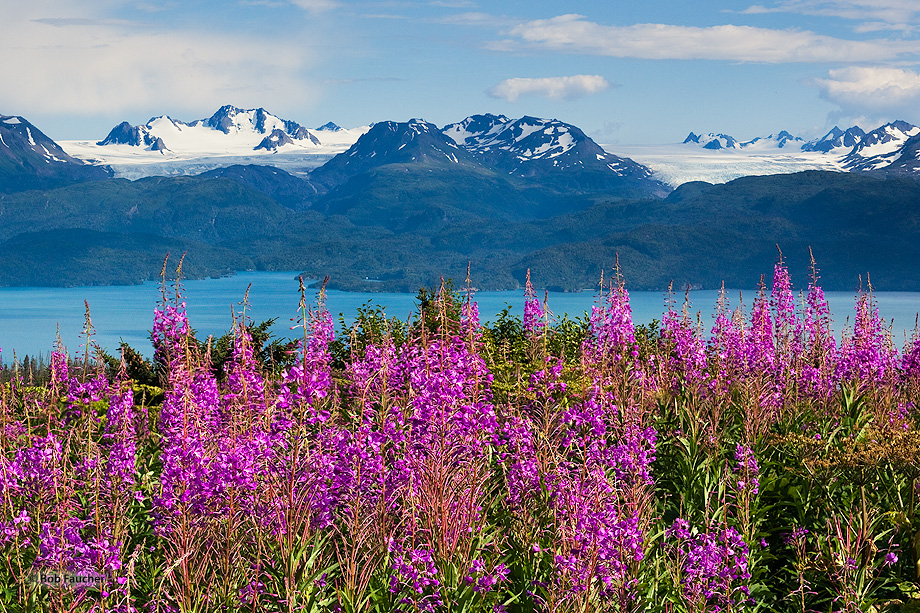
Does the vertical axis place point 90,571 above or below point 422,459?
below

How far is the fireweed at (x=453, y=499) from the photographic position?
20.0 feet

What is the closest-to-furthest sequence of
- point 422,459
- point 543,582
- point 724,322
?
point 543,582 < point 422,459 < point 724,322

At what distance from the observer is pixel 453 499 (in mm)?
6523

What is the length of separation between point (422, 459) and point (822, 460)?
3.87 meters

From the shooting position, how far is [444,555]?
620 centimetres

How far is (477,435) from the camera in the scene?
326 inches

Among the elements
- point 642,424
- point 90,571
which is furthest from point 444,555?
point 642,424

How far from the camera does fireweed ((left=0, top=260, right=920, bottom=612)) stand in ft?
20.0

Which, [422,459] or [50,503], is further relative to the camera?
[50,503]

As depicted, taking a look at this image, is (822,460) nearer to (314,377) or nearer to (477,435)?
(477,435)

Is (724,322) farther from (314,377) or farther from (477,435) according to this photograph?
(314,377)

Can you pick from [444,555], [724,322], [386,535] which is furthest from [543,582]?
[724,322]

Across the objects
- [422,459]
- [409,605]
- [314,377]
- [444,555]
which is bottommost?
[409,605]

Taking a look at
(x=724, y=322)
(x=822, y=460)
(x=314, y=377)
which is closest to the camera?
(x=314, y=377)
